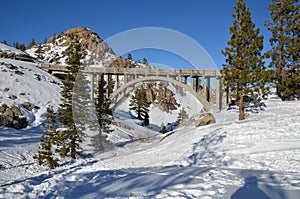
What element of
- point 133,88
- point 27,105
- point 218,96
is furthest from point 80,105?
point 218,96

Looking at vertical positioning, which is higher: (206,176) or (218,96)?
(218,96)

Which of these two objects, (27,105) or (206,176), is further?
(27,105)

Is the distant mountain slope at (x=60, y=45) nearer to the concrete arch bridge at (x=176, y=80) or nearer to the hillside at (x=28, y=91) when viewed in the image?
the hillside at (x=28, y=91)

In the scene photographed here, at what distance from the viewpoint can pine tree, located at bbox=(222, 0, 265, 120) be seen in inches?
611

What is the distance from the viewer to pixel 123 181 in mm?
5762

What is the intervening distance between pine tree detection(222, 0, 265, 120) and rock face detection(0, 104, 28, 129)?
20.0 m

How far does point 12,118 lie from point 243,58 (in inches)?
869

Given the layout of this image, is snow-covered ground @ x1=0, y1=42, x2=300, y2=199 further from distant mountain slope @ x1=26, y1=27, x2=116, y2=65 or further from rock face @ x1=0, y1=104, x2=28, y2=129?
distant mountain slope @ x1=26, y1=27, x2=116, y2=65

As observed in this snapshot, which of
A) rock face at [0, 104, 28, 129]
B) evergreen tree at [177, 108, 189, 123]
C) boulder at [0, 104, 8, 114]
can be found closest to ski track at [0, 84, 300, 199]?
evergreen tree at [177, 108, 189, 123]

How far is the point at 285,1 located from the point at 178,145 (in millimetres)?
19339

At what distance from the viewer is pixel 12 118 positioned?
21297mm

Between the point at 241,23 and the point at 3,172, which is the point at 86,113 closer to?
the point at 3,172

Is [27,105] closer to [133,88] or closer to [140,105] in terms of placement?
[133,88]

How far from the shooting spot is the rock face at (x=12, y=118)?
20672mm
